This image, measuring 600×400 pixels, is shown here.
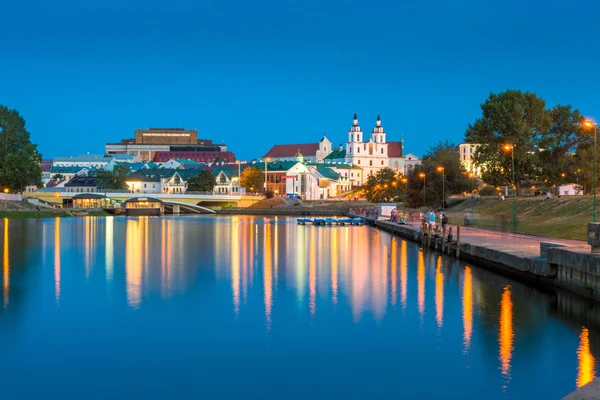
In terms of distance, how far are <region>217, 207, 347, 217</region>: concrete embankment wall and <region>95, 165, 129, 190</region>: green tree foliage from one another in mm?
35630

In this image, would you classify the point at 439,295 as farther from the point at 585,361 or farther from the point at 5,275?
the point at 5,275

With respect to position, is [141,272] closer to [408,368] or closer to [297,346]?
[297,346]

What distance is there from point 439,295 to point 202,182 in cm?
14456

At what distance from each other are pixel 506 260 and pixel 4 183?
283ft

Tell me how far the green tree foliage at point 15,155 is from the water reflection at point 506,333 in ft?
280

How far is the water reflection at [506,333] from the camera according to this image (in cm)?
1924

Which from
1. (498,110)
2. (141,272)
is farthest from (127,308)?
(498,110)

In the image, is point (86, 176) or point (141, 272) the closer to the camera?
point (141, 272)

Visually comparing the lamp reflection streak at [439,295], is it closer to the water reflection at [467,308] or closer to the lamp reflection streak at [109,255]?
the water reflection at [467,308]

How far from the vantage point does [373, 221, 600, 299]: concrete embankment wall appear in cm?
2598

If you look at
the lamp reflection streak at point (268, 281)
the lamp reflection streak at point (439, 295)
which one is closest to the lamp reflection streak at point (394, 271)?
the lamp reflection streak at point (439, 295)

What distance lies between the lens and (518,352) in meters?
20.6

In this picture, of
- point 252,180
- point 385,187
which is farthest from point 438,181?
point 252,180

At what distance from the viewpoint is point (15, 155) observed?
341 ft
